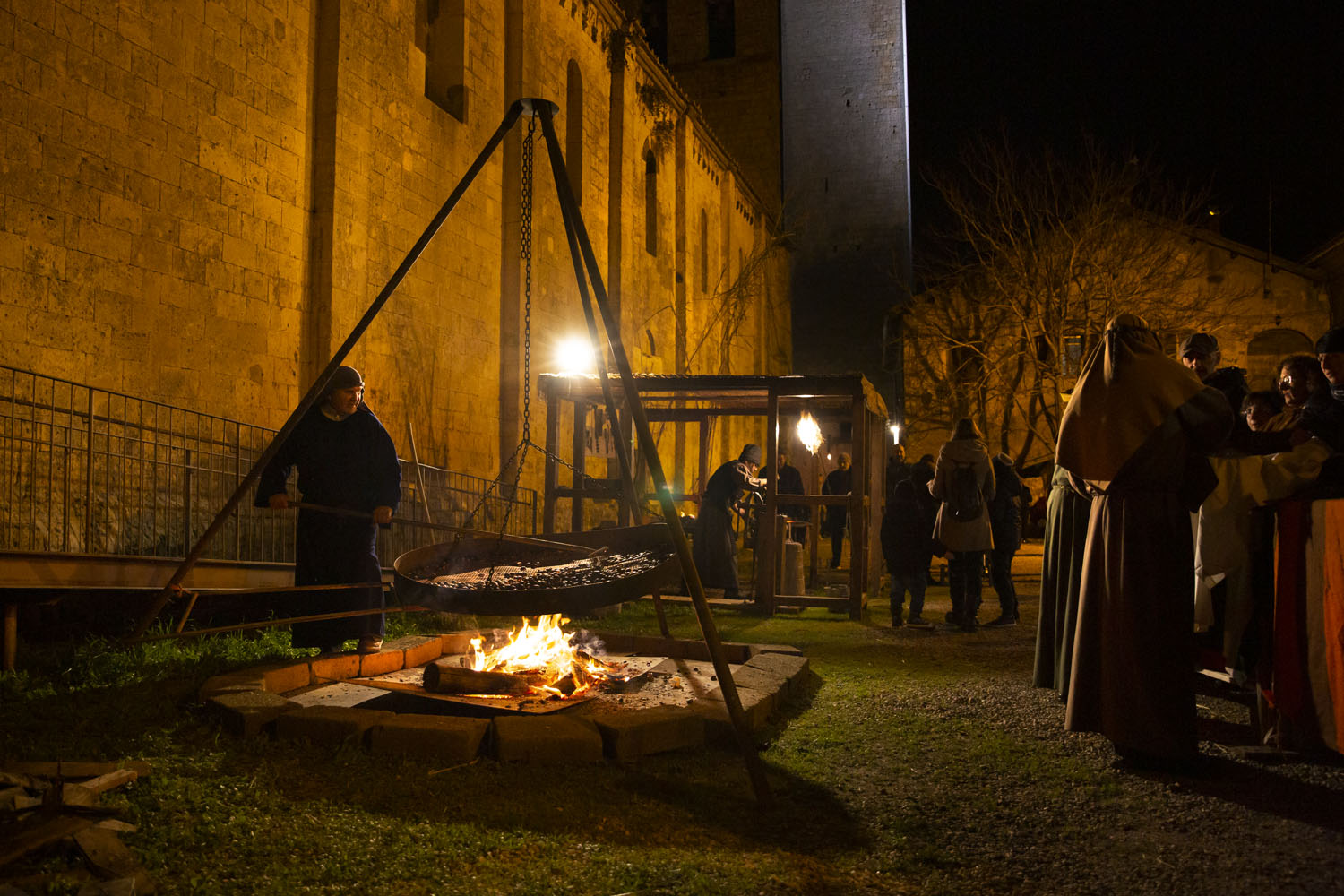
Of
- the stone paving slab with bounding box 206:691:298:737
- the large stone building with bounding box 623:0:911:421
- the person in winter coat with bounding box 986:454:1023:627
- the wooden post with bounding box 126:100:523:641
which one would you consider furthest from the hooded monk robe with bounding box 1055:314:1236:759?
the large stone building with bounding box 623:0:911:421

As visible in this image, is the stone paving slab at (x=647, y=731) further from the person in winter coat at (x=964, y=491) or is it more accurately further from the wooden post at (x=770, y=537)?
the wooden post at (x=770, y=537)

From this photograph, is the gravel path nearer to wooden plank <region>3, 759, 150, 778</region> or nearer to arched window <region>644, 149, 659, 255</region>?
wooden plank <region>3, 759, 150, 778</region>

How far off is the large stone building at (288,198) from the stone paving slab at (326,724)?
431 centimetres

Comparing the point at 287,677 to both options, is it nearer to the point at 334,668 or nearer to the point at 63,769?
the point at 334,668

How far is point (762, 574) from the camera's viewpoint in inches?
404

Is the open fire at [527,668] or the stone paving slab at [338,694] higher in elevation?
the open fire at [527,668]

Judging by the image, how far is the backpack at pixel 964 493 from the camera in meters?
8.73

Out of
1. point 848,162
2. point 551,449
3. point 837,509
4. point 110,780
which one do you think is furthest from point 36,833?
point 848,162

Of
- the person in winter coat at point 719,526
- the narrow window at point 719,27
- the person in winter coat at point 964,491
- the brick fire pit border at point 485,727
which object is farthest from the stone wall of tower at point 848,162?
the brick fire pit border at point 485,727

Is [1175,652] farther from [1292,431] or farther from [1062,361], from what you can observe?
[1062,361]

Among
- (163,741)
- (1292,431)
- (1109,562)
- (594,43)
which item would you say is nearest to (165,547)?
(163,741)

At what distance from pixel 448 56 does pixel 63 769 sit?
1231 centimetres

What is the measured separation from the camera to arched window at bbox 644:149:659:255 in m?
22.2

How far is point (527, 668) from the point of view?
5652mm
